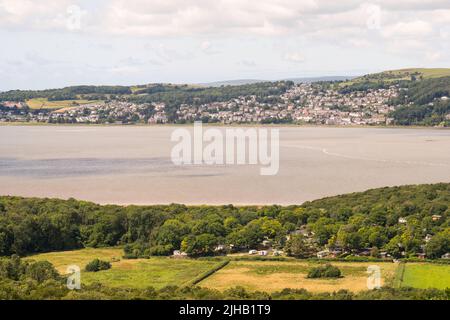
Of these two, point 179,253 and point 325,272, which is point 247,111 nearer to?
point 179,253

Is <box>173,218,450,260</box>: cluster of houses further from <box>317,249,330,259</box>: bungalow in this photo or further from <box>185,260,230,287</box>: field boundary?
<box>185,260,230,287</box>: field boundary

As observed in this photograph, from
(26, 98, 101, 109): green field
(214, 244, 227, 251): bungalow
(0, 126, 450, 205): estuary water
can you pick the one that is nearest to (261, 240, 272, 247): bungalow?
(214, 244, 227, 251): bungalow

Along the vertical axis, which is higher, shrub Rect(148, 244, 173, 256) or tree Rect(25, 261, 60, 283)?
tree Rect(25, 261, 60, 283)

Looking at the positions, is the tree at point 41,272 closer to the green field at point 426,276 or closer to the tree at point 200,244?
the tree at point 200,244

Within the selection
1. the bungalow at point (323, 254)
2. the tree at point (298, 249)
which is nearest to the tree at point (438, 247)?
the bungalow at point (323, 254)

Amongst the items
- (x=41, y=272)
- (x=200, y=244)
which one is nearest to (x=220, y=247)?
(x=200, y=244)

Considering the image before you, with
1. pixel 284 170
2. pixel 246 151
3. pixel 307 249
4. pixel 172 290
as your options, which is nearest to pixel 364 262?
pixel 307 249
